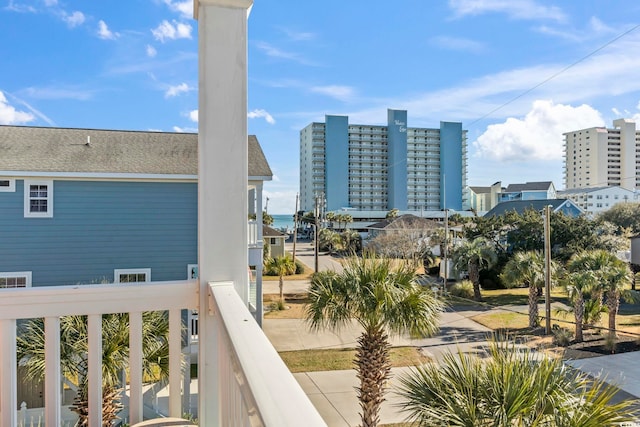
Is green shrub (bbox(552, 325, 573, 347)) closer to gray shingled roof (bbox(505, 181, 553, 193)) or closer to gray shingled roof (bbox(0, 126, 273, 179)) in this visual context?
gray shingled roof (bbox(0, 126, 273, 179))

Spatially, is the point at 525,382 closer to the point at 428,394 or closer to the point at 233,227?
the point at 428,394

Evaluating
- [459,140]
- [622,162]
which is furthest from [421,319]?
[459,140]

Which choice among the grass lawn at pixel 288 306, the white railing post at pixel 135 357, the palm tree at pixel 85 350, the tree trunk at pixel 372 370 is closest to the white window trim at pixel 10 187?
the palm tree at pixel 85 350

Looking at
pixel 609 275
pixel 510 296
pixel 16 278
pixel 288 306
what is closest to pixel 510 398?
pixel 16 278

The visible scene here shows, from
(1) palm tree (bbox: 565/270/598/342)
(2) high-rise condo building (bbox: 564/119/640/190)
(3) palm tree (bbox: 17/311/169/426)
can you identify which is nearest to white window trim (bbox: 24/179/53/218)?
(3) palm tree (bbox: 17/311/169/426)

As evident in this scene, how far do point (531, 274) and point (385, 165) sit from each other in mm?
52403

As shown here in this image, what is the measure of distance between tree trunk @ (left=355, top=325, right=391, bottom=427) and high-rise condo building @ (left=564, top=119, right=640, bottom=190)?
45.8 metres

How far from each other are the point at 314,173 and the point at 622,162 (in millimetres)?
36612

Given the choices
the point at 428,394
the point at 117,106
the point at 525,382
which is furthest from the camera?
the point at 117,106

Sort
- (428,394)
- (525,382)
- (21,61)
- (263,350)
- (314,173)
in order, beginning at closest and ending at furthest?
(263,350)
(525,382)
(428,394)
(21,61)
(314,173)

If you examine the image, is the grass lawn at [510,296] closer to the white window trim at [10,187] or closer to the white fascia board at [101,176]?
the white fascia board at [101,176]

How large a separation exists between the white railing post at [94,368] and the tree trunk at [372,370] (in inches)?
185

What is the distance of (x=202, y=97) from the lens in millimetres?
1492

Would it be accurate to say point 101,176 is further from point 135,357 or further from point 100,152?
point 135,357
